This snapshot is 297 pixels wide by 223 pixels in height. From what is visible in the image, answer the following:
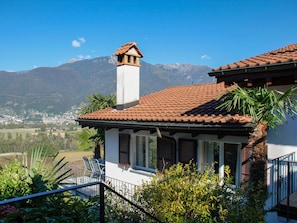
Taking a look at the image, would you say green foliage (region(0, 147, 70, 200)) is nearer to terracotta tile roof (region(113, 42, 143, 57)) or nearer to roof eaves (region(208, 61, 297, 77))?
roof eaves (region(208, 61, 297, 77))

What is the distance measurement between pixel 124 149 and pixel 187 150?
11.1 ft

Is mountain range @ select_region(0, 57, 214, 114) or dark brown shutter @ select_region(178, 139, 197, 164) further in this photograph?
mountain range @ select_region(0, 57, 214, 114)

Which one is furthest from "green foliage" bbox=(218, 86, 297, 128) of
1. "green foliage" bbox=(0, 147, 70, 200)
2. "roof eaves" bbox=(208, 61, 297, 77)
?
"green foliage" bbox=(0, 147, 70, 200)

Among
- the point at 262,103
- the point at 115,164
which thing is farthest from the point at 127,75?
the point at 262,103

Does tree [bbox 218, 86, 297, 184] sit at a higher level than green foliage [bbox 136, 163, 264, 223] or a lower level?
higher

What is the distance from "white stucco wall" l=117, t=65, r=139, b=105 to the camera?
13016mm

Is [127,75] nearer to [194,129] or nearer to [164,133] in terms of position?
[164,133]

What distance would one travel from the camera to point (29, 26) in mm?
56625

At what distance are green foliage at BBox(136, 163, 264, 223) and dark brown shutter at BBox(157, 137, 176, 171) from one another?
4.00 meters

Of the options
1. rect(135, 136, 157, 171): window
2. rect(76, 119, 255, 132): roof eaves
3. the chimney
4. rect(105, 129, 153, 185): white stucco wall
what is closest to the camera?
rect(76, 119, 255, 132): roof eaves

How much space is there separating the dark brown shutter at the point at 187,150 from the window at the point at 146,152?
1605 millimetres

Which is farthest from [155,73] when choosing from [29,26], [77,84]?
[29,26]

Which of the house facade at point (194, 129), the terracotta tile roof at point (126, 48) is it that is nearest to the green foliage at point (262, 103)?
the house facade at point (194, 129)

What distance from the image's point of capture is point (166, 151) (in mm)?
9859
